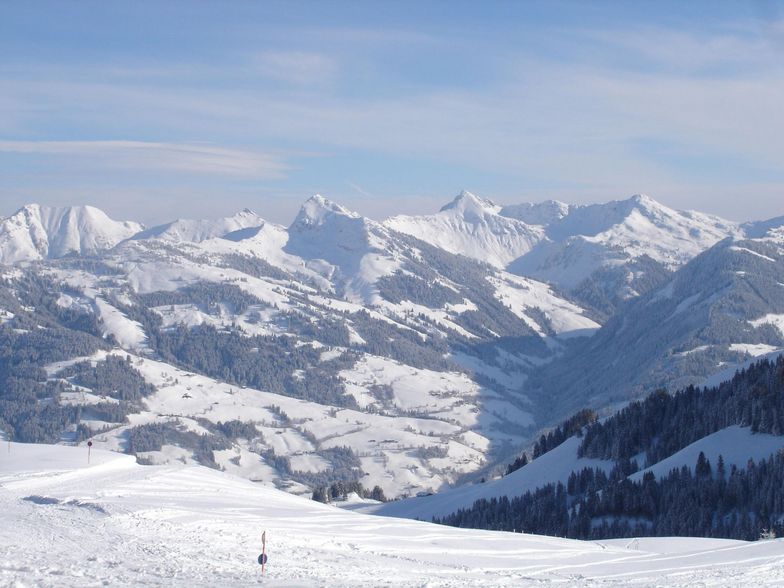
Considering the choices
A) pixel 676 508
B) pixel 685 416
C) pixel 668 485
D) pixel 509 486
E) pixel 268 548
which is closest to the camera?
pixel 268 548

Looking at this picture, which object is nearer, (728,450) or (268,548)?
(268,548)

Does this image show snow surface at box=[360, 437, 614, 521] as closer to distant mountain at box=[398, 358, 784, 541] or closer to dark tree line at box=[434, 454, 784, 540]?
distant mountain at box=[398, 358, 784, 541]

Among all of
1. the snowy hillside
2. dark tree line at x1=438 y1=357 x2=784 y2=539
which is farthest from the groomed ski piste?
the snowy hillside

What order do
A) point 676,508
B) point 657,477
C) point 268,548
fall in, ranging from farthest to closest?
point 657,477 < point 676,508 < point 268,548

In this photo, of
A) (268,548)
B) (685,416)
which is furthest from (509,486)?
(268,548)

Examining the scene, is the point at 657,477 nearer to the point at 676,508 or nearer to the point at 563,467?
the point at 676,508

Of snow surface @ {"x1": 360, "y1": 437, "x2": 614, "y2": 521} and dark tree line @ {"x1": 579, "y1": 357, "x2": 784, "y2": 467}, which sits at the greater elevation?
dark tree line @ {"x1": 579, "y1": 357, "x2": 784, "y2": 467}

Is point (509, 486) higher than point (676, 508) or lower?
higher

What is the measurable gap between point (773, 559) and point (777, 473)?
1947 inches

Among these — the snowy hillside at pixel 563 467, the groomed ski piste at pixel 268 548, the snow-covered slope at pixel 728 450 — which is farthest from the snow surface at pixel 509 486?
the groomed ski piste at pixel 268 548

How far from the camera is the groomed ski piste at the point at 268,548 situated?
37.0 meters

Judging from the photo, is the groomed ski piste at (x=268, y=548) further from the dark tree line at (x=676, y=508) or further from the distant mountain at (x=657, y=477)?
the distant mountain at (x=657, y=477)

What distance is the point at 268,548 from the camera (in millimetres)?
44219

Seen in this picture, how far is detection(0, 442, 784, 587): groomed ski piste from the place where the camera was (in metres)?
37.0
